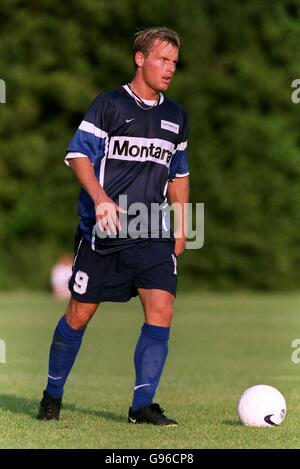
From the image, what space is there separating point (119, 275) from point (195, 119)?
1892 centimetres

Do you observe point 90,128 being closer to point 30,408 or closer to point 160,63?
point 160,63

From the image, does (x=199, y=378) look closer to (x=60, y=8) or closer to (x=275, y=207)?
(x=275, y=207)

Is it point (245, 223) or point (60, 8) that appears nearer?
point (245, 223)

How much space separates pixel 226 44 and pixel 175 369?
1686 centimetres

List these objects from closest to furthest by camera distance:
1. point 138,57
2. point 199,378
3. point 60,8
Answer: point 138,57 < point 199,378 < point 60,8

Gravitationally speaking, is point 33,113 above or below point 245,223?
above

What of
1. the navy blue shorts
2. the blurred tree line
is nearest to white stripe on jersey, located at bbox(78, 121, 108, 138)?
the navy blue shorts

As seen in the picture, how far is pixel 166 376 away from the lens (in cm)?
971

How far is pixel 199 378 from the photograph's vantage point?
9523mm

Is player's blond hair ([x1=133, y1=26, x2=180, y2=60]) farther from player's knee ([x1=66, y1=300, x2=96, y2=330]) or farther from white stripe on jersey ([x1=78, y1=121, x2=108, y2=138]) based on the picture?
player's knee ([x1=66, y1=300, x2=96, y2=330])

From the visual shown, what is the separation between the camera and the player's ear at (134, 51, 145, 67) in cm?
621

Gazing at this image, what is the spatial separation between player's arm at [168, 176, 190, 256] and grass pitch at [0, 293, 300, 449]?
1005mm

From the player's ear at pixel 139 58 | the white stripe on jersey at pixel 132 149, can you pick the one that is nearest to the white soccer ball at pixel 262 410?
the white stripe on jersey at pixel 132 149
